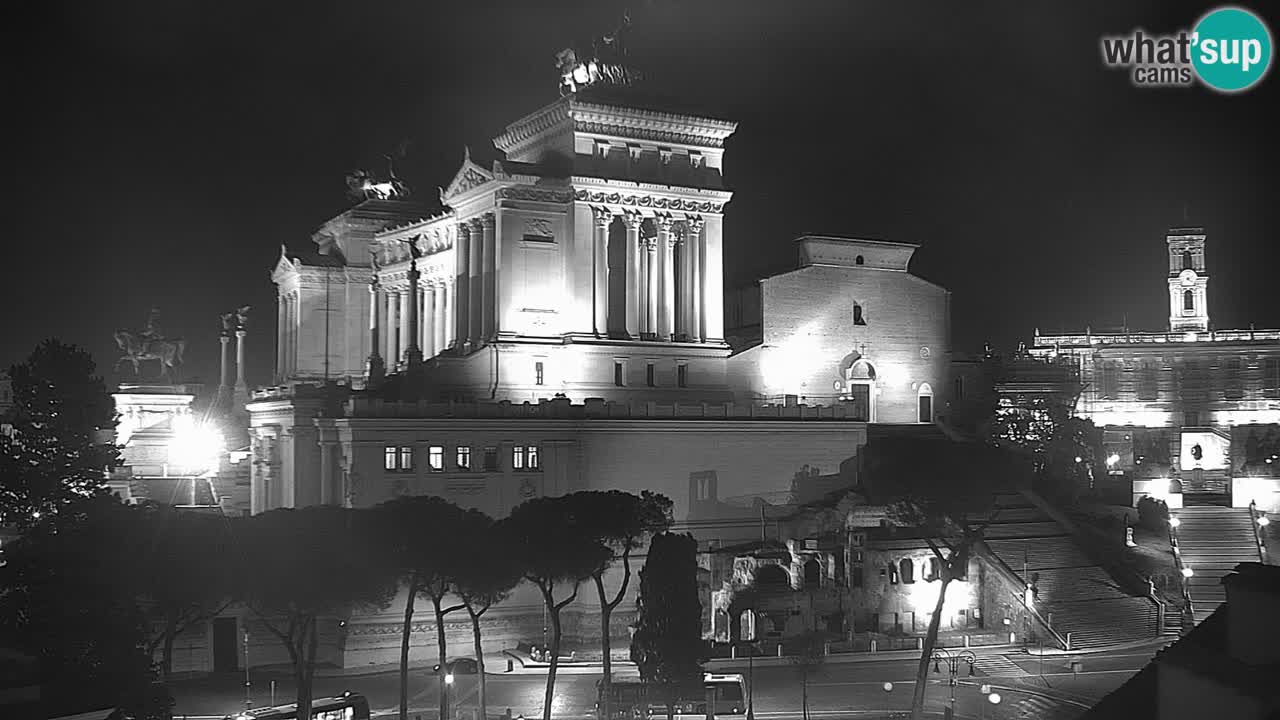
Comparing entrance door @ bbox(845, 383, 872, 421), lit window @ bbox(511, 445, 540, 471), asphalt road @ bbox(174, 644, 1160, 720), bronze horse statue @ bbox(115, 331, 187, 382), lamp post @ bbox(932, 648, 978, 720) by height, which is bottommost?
asphalt road @ bbox(174, 644, 1160, 720)

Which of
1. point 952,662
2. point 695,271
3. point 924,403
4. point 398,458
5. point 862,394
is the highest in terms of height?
point 695,271

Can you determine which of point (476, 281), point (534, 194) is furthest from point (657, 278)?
point (476, 281)

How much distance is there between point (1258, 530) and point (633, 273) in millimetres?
36772

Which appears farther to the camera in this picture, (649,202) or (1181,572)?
(649,202)

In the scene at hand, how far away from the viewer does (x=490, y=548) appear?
46438mm

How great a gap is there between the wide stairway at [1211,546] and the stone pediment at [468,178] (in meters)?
42.3

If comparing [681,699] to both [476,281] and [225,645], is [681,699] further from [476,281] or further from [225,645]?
[476,281]

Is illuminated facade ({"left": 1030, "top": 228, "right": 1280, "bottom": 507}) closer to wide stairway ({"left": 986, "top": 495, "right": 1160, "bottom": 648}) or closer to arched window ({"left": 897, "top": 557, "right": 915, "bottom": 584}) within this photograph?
wide stairway ({"left": 986, "top": 495, "right": 1160, "bottom": 648})

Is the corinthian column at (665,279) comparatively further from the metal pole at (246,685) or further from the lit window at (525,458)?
the metal pole at (246,685)

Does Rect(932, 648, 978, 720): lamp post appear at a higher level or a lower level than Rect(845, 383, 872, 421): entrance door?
lower

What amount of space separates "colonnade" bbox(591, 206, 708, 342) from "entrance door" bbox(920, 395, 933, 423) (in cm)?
1684

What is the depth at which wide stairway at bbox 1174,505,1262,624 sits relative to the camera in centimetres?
6312

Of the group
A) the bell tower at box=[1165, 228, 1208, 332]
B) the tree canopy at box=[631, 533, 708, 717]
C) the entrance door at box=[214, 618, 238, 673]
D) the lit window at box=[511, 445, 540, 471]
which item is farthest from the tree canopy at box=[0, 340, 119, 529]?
the bell tower at box=[1165, 228, 1208, 332]

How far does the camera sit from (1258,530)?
6919cm
